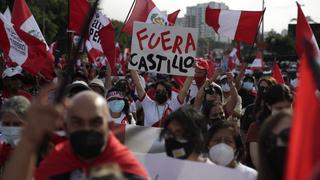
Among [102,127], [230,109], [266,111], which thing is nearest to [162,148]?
[266,111]

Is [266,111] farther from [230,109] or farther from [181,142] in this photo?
[230,109]

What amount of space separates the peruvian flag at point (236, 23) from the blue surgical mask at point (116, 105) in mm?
3495

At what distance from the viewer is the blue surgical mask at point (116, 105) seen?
6227 millimetres

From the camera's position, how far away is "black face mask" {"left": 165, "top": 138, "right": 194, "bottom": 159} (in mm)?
3434

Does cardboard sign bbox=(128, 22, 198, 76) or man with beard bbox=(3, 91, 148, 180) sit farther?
cardboard sign bbox=(128, 22, 198, 76)

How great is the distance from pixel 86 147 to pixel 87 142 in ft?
0.08

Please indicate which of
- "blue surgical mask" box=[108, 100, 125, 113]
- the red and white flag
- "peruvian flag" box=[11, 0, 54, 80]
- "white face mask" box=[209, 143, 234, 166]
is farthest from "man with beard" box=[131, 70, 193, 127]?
the red and white flag

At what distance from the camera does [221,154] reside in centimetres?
378

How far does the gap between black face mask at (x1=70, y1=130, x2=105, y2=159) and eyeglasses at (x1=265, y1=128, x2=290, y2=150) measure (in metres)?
0.75

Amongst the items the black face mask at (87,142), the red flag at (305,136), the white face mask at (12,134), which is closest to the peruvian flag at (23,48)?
the white face mask at (12,134)

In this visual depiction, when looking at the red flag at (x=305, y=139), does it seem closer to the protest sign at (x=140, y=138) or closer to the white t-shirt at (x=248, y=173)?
the white t-shirt at (x=248, y=173)

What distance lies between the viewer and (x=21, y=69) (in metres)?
8.05

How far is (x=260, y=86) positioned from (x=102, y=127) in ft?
13.8

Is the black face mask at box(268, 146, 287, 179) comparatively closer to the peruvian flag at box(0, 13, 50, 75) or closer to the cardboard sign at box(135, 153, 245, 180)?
the cardboard sign at box(135, 153, 245, 180)
